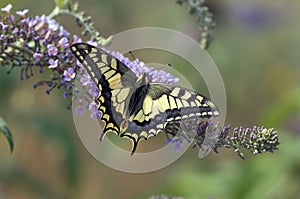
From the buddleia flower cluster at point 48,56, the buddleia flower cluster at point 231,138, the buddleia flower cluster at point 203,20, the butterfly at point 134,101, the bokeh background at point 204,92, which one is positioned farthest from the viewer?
the bokeh background at point 204,92

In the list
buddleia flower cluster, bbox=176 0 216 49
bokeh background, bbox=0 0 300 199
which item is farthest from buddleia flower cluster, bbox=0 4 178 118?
bokeh background, bbox=0 0 300 199

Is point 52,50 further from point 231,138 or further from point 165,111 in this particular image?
point 231,138

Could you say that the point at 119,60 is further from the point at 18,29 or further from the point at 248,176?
the point at 248,176

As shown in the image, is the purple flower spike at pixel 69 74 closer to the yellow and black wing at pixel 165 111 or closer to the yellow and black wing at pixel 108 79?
the yellow and black wing at pixel 108 79

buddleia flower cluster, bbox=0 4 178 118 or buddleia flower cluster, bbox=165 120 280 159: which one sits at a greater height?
buddleia flower cluster, bbox=0 4 178 118

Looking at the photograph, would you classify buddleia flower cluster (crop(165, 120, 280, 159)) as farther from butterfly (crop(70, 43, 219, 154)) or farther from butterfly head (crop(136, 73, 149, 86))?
butterfly head (crop(136, 73, 149, 86))

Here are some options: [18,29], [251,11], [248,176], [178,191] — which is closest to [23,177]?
[178,191]

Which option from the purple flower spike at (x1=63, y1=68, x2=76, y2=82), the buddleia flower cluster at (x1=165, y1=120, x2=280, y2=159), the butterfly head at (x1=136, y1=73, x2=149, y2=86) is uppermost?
the butterfly head at (x1=136, y1=73, x2=149, y2=86)

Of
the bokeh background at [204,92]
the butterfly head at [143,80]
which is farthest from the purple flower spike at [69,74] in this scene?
the bokeh background at [204,92]

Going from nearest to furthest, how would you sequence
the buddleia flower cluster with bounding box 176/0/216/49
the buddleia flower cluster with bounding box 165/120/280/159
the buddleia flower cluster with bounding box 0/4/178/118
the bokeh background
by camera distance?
the buddleia flower cluster with bounding box 165/120/280/159, the buddleia flower cluster with bounding box 0/4/178/118, the buddleia flower cluster with bounding box 176/0/216/49, the bokeh background
